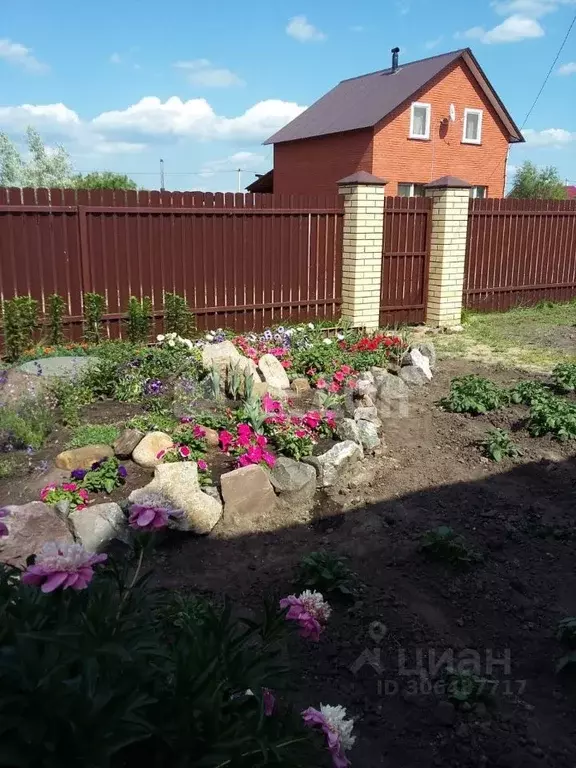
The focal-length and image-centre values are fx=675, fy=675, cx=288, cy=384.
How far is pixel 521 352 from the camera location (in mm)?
8344

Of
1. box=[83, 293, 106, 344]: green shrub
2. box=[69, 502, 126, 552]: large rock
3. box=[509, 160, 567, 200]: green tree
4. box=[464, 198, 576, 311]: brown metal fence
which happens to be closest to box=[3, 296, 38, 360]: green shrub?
box=[83, 293, 106, 344]: green shrub

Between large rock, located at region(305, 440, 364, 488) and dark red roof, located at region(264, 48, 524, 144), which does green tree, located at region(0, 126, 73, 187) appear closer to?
dark red roof, located at region(264, 48, 524, 144)

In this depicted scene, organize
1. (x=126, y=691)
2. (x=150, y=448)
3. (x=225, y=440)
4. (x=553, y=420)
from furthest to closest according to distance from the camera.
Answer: (x=553, y=420), (x=225, y=440), (x=150, y=448), (x=126, y=691)

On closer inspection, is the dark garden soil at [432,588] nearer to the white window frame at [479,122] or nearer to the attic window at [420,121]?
the attic window at [420,121]

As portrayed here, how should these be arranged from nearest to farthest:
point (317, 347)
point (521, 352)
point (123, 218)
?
point (317, 347) < point (123, 218) < point (521, 352)

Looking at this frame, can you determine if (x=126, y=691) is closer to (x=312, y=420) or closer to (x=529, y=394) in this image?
(x=312, y=420)

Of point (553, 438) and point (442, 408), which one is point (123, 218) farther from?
point (553, 438)

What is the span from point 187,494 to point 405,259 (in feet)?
22.4

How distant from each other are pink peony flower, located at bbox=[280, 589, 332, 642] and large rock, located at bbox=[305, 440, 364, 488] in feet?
7.75

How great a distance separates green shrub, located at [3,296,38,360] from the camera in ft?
22.3

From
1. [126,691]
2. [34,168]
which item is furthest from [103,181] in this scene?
[126,691]

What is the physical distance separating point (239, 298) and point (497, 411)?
3.97 meters

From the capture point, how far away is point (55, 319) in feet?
23.3

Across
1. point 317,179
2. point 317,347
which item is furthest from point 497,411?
point 317,179
